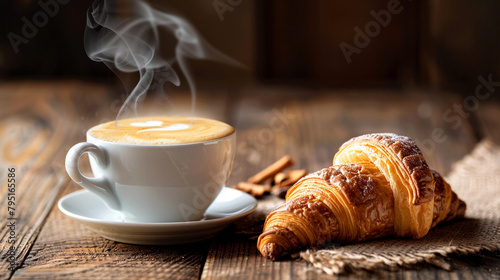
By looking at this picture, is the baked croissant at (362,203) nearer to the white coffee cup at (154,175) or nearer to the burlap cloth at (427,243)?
the burlap cloth at (427,243)

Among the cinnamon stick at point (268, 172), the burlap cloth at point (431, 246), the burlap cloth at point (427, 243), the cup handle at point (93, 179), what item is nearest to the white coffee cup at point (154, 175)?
the cup handle at point (93, 179)

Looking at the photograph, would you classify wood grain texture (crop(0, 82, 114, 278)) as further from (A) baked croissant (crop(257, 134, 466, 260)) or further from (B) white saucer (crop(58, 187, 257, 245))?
(A) baked croissant (crop(257, 134, 466, 260))

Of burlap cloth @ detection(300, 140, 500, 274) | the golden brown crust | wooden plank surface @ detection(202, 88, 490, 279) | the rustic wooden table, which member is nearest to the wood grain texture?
the rustic wooden table

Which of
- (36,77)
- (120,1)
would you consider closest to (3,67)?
(36,77)

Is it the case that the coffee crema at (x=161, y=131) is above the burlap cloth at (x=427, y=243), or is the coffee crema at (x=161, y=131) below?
above

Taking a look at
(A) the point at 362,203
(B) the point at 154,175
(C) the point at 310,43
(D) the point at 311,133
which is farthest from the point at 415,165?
(C) the point at 310,43

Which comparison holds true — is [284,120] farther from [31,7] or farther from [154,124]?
[31,7]
